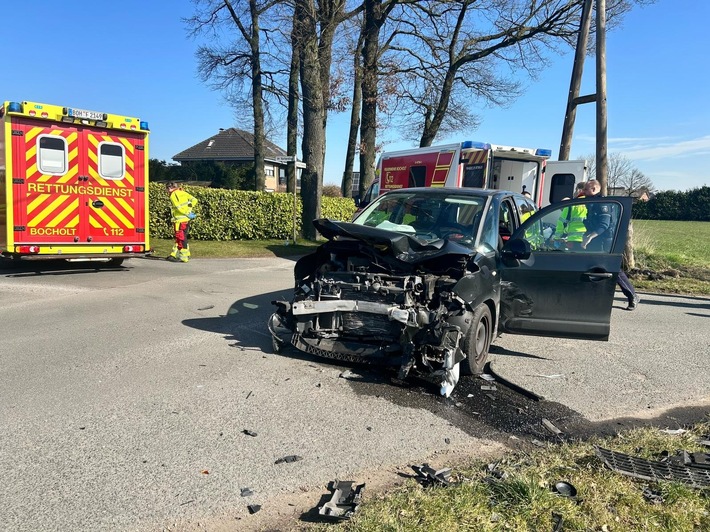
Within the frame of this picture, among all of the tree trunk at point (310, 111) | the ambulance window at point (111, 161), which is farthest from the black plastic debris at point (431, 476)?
the tree trunk at point (310, 111)

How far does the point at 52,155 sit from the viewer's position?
32.0 ft

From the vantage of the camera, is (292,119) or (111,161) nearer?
(111,161)

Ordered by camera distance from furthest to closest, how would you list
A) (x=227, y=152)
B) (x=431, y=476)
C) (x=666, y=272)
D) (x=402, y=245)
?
(x=227, y=152), (x=666, y=272), (x=402, y=245), (x=431, y=476)

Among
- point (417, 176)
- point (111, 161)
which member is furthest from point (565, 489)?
point (417, 176)

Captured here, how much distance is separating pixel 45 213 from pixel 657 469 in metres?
10.1

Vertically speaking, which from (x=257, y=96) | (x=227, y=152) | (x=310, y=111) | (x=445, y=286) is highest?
(x=227, y=152)

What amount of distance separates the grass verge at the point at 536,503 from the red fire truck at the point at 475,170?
9940 mm

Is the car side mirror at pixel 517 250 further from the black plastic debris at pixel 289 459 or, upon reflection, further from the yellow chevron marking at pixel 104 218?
the yellow chevron marking at pixel 104 218

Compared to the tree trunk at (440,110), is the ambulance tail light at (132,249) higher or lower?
lower

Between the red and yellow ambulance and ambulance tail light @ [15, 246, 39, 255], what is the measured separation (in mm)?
15

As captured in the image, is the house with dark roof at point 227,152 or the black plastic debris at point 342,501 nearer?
the black plastic debris at point 342,501

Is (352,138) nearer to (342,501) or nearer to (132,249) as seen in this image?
(132,249)

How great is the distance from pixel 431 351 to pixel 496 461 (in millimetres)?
1356

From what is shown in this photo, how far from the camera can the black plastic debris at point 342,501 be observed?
279cm
